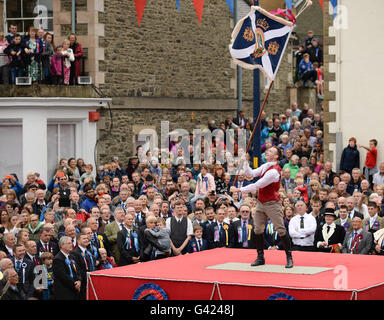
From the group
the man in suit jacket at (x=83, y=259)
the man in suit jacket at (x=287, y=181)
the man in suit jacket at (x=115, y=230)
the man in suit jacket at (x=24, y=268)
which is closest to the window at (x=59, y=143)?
the man in suit jacket at (x=287, y=181)

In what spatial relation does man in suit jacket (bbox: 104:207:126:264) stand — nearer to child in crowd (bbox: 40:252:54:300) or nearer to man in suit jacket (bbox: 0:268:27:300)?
child in crowd (bbox: 40:252:54:300)

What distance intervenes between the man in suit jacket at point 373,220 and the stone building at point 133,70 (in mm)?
9367

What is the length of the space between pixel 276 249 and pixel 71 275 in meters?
3.99

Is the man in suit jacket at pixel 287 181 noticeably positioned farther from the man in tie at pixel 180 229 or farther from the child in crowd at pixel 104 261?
the child in crowd at pixel 104 261

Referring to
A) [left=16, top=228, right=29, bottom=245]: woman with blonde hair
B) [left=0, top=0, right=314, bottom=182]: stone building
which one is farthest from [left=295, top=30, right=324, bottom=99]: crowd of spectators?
[left=16, top=228, right=29, bottom=245]: woman with blonde hair

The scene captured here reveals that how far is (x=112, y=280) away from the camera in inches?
481

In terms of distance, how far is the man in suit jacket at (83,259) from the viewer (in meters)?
13.4

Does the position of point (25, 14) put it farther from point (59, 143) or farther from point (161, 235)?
point (161, 235)

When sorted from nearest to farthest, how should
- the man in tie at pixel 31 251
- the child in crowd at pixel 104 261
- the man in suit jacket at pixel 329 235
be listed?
the man in tie at pixel 31 251, the child in crowd at pixel 104 261, the man in suit jacket at pixel 329 235

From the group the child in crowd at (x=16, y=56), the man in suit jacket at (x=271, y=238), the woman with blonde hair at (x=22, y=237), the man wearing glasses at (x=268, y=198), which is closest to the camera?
the man wearing glasses at (x=268, y=198)

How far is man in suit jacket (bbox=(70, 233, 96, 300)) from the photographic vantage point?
1341 centimetres

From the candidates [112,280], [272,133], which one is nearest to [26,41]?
[272,133]

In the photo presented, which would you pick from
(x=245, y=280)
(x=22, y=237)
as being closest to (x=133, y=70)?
(x=22, y=237)
